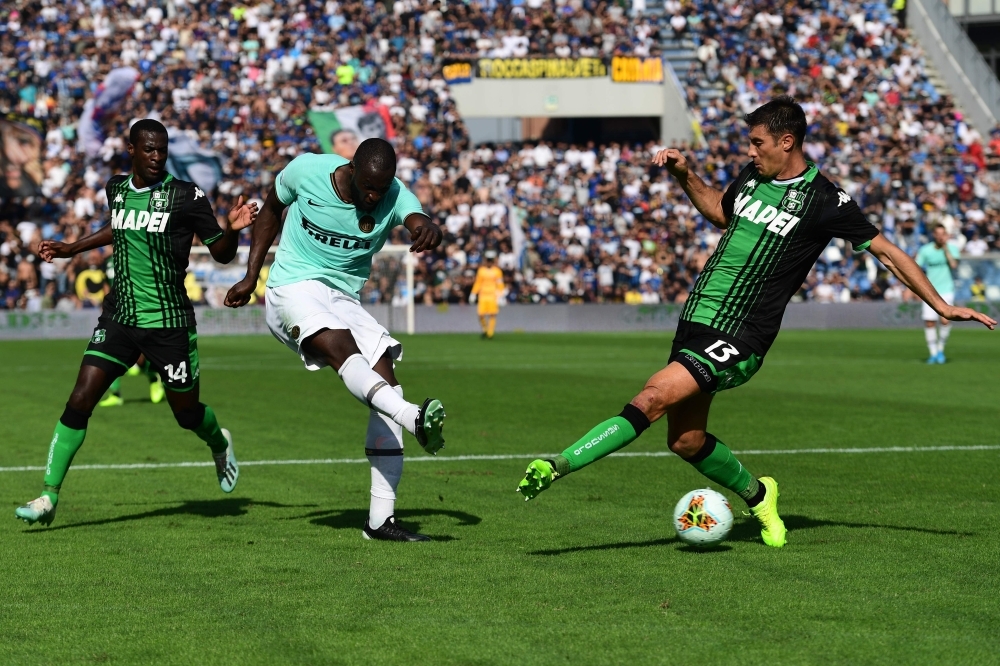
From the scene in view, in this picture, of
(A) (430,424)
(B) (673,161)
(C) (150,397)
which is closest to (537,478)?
(A) (430,424)

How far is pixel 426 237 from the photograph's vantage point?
21.6 ft

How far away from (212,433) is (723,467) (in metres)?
3.15

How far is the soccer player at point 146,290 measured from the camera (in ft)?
25.7

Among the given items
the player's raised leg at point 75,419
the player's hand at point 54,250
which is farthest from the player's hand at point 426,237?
the player's hand at point 54,250

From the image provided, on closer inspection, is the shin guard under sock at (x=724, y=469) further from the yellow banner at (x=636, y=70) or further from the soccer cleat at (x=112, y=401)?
the yellow banner at (x=636, y=70)

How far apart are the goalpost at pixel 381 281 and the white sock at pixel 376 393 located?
2764 centimetres

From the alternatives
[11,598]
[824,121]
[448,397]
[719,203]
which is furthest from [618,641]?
[824,121]

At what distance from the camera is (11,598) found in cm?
555

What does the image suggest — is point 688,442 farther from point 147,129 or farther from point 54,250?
point 54,250

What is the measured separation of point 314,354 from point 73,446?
5.93ft

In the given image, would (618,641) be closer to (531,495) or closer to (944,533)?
(531,495)

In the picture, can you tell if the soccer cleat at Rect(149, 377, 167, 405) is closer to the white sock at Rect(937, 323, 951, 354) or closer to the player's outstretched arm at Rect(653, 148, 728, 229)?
the player's outstretched arm at Rect(653, 148, 728, 229)

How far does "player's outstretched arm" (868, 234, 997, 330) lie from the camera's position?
6461mm

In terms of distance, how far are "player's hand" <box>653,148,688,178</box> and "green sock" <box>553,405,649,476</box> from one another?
124 centimetres
